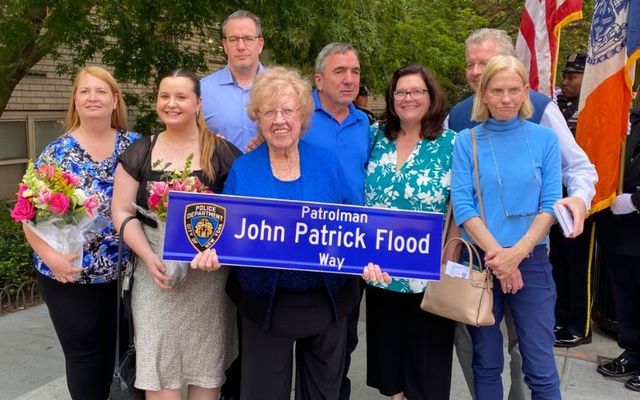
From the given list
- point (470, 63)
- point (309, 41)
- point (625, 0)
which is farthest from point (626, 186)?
point (309, 41)

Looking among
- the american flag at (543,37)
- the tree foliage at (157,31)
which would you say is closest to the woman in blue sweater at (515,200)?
the american flag at (543,37)

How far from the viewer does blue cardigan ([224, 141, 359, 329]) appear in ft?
8.55

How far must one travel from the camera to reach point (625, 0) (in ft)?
13.9

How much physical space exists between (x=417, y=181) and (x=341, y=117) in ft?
2.24

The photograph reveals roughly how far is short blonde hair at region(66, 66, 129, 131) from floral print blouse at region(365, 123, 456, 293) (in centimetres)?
139

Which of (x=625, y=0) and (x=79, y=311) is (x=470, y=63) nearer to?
(x=625, y=0)

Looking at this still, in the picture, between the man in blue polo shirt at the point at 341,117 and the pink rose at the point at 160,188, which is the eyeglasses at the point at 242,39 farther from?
the pink rose at the point at 160,188

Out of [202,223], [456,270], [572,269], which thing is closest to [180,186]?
[202,223]

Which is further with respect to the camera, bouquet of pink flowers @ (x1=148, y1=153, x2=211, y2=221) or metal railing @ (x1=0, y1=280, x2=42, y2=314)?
metal railing @ (x1=0, y1=280, x2=42, y2=314)

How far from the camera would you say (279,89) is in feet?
8.60

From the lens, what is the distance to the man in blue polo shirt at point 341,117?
10.5 ft

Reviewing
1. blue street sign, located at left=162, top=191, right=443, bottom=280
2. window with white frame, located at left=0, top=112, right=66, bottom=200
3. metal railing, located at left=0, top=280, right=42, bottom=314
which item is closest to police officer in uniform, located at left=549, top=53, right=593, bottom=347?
blue street sign, located at left=162, top=191, right=443, bottom=280

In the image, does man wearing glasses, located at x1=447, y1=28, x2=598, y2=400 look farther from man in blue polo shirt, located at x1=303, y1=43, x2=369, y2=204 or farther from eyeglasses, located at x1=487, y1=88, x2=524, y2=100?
man in blue polo shirt, located at x1=303, y1=43, x2=369, y2=204

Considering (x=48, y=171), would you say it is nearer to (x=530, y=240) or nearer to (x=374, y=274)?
(x=374, y=274)
